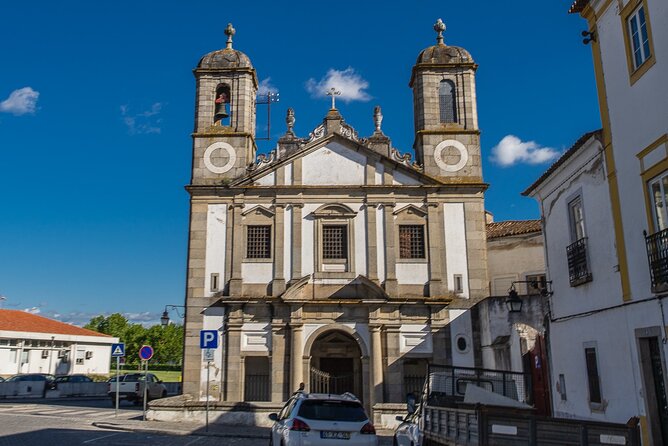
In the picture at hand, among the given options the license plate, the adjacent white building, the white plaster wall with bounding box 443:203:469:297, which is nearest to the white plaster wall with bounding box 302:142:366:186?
the white plaster wall with bounding box 443:203:469:297

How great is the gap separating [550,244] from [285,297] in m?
9.26

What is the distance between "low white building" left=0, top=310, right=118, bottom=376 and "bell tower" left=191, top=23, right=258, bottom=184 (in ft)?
74.8

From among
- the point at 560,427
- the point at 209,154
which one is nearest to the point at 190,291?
the point at 209,154

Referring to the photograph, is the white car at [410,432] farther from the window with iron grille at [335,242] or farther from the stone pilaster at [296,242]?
the window with iron grille at [335,242]

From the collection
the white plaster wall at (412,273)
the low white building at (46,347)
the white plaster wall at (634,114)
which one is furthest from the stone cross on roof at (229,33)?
the low white building at (46,347)

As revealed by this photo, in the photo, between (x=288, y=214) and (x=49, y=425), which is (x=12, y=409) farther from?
(x=288, y=214)

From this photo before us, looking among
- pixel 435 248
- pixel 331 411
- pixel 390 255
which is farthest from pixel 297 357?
pixel 331 411

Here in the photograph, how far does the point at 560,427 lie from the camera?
279 inches

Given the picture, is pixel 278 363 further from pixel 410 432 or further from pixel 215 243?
pixel 410 432

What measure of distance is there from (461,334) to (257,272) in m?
7.38

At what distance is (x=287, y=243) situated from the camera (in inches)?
866

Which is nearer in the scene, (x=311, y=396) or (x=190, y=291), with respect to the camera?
(x=311, y=396)

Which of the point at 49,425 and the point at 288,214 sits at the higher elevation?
the point at 288,214

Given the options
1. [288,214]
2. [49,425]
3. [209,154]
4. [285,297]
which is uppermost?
[209,154]
